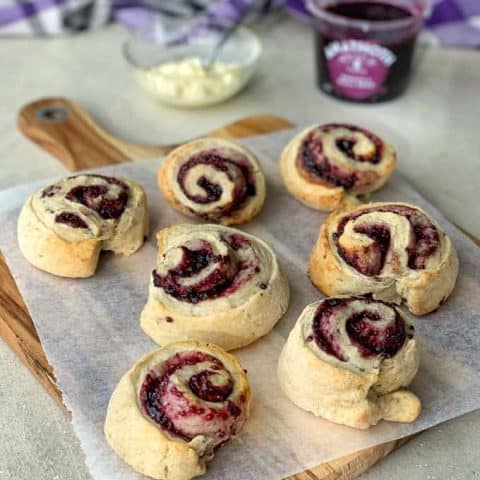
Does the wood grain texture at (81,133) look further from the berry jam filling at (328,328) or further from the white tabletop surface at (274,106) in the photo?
the berry jam filling at (328,328)

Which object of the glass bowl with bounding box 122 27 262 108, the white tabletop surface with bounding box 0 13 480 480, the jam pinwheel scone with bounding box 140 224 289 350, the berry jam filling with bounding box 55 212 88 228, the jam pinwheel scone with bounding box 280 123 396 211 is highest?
the berry jam filling with bounding box 55 212 88 228

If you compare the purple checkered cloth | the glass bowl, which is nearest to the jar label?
the glass bowl

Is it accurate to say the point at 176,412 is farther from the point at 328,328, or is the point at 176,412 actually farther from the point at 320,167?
the point at 320,167

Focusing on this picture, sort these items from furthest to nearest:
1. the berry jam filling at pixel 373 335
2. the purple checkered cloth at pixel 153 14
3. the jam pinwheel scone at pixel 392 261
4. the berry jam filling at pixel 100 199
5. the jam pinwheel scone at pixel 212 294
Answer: the purple checkered cloth at pixel 153 14 < the berry jam filling at pixel 100 199 < the jam pinwheel scone at pixel 392 261 < the jam pinwheel scone at pixel 212 294 < the berry jam filling at pixel 373 335

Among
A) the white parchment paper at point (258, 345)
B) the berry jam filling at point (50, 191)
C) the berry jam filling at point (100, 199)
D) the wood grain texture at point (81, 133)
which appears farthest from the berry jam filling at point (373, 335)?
the wood grain texture at point (81, 133)

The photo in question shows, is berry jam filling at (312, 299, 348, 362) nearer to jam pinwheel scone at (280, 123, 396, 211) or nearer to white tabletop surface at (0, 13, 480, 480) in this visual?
jam pinwheel scone at (280, 123, 396, 211)
